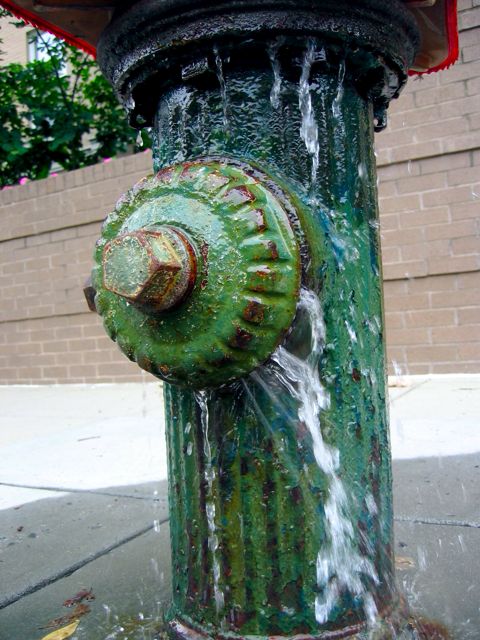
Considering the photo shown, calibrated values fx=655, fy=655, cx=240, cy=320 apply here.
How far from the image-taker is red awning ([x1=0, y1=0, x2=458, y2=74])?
137 cm

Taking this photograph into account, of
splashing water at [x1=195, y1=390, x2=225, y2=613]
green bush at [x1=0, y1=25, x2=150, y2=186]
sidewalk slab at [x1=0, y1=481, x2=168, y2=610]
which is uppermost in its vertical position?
green bush at [x1=0, y1=25, x2=150, y2=186]

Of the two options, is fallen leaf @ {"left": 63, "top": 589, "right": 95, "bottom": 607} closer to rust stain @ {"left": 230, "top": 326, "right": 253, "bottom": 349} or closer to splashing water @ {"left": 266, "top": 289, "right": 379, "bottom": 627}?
splashing water @ {"left": 266, "top": 289, "right": 379, "bottom": 627}

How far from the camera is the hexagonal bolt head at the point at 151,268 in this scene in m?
1.13

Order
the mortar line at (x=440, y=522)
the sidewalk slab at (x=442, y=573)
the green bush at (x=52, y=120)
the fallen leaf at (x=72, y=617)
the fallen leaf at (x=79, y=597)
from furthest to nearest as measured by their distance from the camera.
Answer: the green bush at (x=52, y=120)
the mortar line at (x=440, y=522)
the fallen leaf at (x=79, y=597)
the fallen leaf at (x=72, y=617)
the sidewalk slab at (x=442, y=573)

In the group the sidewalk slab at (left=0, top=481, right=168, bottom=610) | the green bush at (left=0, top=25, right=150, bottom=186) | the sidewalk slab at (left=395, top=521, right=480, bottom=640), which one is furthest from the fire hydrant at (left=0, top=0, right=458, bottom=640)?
the green bush at (left=0, top=25, right=150, bottom=186)

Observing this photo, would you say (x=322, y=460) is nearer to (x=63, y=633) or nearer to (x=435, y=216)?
(x=63, y=633)

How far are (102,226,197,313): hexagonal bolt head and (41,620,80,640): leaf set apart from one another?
963 millimetres

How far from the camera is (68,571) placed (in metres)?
2.07

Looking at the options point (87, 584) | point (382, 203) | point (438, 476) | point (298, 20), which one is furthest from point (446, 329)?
point (298, 20)

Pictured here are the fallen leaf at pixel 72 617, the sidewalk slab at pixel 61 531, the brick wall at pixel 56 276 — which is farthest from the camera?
the brick wall at pixel 56 276

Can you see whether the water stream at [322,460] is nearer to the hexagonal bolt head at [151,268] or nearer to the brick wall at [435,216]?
the hexagonal bolt head at [151,268]

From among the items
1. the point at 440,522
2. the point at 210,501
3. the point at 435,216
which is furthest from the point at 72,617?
the point at 435,216

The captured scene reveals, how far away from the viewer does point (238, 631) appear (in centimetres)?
137

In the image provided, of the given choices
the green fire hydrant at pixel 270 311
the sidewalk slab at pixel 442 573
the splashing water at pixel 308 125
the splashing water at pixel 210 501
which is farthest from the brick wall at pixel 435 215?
the splashing water at pixel 210 501
